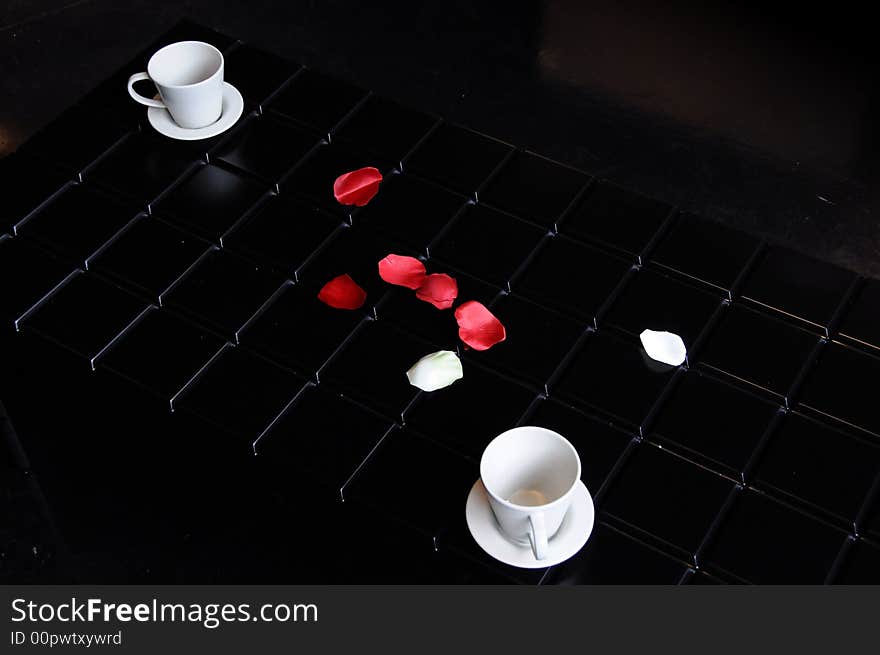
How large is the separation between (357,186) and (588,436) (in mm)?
548

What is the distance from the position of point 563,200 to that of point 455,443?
47cm

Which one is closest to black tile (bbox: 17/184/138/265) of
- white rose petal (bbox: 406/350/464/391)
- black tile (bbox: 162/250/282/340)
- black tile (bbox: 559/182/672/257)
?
black tile (bbox: 162/250/282/340)

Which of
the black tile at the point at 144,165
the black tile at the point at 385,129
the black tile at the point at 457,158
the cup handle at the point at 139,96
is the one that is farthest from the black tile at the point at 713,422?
the cup handle at the point at 139,96

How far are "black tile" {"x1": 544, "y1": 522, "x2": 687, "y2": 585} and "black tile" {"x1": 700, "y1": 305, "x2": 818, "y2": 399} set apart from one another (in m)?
0.29

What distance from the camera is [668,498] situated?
1.38 meters

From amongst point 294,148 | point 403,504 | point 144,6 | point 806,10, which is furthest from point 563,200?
point 144,6

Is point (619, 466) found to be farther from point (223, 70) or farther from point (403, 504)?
point (223, 70)

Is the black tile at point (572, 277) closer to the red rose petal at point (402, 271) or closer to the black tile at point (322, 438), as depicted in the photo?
the red rose petal at point (402, 271)

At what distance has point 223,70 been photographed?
6.17 feet

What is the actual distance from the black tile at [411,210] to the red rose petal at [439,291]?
69 mm

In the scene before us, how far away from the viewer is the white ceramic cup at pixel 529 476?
4.27 ft

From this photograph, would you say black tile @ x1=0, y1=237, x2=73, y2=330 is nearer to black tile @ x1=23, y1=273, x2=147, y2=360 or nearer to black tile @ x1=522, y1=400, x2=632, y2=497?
black tile @ x1=23, y1=273, x2=147, y2=360

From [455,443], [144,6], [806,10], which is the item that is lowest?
[144,6]

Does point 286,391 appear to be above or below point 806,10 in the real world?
below
